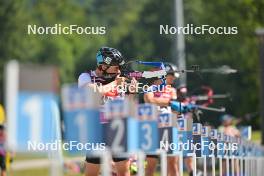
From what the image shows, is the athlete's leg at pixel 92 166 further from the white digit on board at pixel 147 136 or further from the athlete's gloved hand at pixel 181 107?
the athlete's gloved hand at pixel 181 107

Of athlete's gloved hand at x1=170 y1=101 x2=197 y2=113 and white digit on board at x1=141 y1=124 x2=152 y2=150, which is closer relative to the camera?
white digit on board at x1=141 y1=124 x2=152 y2=150

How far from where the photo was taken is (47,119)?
248 inches

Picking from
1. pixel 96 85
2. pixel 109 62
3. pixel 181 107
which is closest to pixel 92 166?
pixel 96 85

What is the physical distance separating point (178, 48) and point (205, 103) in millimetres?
2468

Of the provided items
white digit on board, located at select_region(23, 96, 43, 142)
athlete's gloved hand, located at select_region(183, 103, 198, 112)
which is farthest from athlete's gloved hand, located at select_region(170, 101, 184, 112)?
white digit on board, located at select_region(23, 96, 43, 142)

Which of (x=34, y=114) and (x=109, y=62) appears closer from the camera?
(x=34, y=114)

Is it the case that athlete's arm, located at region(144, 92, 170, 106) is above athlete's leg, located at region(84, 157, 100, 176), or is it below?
above

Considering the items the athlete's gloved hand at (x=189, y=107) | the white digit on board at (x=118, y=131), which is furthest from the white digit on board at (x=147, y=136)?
the athlete's gloved hand at (x=189, y=107)

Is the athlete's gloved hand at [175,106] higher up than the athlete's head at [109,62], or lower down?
lower down

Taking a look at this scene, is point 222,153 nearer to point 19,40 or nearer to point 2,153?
point 2,153

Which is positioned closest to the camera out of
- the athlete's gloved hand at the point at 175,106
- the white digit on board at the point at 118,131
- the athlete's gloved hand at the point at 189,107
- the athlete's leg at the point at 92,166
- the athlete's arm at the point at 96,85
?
the white digit on board at the point at 118,131

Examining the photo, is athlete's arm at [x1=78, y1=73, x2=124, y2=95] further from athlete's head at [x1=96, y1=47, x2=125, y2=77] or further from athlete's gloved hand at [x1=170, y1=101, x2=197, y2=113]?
athlete's gloved hand at [x1=170, y1=101, x2=197, y2=113]

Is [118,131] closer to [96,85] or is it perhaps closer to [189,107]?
[96,85]

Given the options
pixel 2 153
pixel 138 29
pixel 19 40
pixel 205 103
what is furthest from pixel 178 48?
pixel 138 29
